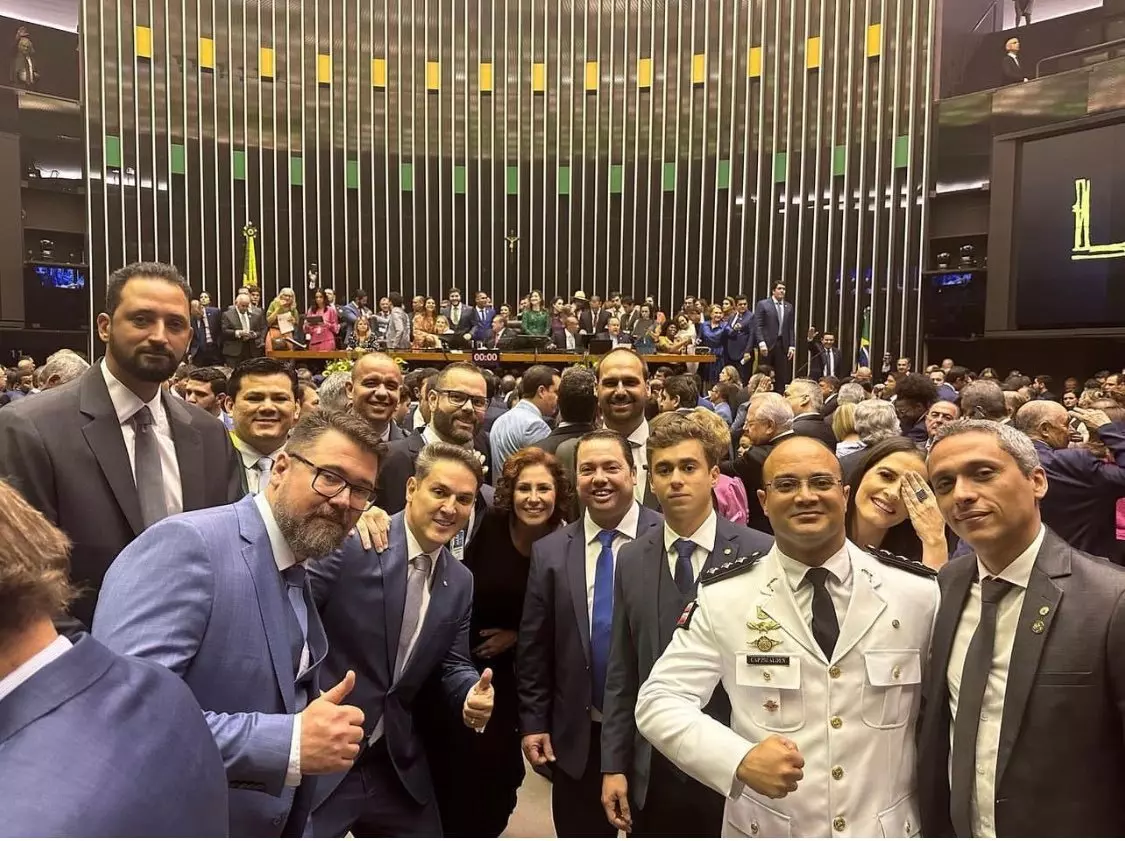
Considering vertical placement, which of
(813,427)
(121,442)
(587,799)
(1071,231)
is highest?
(1071,231)

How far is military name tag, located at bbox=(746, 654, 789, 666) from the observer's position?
5.92ft

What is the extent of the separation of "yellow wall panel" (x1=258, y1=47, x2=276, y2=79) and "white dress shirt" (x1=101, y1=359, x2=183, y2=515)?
16.9 meters

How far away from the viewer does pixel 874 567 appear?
1890 millimetres

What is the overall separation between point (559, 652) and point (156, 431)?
4.06 feet

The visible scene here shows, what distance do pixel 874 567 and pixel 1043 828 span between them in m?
0.53

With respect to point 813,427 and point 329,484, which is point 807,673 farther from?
point 813,427

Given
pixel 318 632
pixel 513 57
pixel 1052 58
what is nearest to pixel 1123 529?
pixel 318 632

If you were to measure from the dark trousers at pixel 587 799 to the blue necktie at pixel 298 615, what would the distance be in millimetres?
1023

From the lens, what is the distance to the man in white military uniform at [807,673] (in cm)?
174

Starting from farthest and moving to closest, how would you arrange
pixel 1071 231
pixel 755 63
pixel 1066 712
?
pixel 755 63 < pixel 1071 231 < pixel 1066 712

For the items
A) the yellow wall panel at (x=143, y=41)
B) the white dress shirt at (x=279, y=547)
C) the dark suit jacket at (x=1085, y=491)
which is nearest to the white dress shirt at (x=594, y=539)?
the white dress shirt at (x=279, y=547)

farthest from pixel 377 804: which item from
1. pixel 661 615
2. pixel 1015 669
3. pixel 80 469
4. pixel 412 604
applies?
pixel 1015 669

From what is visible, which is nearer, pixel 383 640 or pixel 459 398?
pixel 383 640

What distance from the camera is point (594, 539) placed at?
2.76 meters
